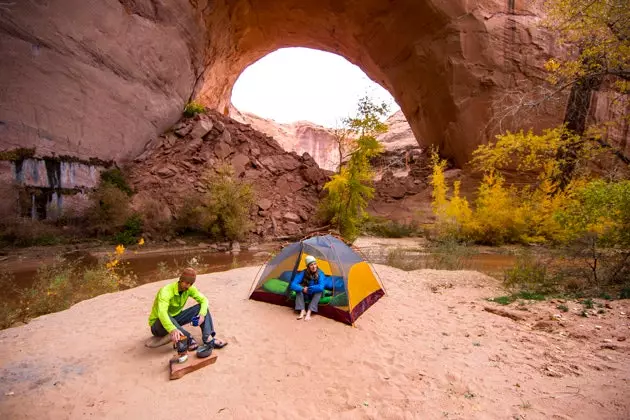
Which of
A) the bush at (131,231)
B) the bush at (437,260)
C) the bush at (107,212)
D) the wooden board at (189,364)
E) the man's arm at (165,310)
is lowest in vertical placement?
the bush at (437,260)

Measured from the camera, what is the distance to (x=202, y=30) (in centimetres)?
1961

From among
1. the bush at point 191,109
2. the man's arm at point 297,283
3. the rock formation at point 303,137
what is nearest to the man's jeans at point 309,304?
the man's arm at point 297,283

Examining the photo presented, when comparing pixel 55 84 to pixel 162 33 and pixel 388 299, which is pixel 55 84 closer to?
pixel 162 33

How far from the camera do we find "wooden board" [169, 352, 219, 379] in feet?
11.4

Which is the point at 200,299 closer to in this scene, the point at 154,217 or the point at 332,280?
the point at 332,280

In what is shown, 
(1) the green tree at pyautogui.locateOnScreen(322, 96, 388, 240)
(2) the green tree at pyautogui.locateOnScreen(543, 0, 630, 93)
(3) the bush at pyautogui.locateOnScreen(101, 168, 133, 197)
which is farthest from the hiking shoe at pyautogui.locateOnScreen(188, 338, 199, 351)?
(3) the bush at pyautogui.locateOnScreen(101, 168, 133, 197)

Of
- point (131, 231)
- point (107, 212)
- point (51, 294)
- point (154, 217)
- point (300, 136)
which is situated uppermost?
point (300, 136)

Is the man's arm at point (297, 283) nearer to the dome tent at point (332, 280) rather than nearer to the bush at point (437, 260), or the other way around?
the dome tent at point (332, 280)

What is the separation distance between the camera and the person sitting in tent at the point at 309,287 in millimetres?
5234

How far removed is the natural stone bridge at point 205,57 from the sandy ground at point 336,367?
12.4 metres

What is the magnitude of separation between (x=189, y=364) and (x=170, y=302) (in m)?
0.84

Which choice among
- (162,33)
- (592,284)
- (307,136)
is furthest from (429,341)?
(307,136)

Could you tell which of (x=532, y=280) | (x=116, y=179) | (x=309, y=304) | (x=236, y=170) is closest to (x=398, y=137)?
→ (x=236, y=170)

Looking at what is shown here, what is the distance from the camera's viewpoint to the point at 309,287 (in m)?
5.23
